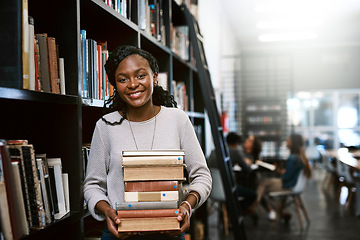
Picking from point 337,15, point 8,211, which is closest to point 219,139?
point 8,211

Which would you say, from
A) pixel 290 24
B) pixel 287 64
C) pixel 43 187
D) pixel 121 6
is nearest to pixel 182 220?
pixel 43 187

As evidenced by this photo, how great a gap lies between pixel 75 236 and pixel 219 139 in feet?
7.09

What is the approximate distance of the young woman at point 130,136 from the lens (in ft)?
4.42

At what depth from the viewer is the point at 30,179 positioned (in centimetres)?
112

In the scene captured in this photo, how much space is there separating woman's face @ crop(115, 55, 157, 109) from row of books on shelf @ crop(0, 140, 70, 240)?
13.8 inches

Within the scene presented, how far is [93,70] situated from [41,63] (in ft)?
1.20

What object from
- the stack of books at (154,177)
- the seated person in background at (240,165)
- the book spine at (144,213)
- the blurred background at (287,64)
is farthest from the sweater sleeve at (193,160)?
the blurred background at (287,64)

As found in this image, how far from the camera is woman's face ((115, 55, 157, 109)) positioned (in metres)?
1.35

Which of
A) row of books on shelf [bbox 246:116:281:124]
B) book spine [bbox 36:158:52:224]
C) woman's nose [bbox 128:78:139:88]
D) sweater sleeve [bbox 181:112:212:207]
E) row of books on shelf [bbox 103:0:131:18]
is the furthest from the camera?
row of books on shelf [bbox 246:116:281:124]

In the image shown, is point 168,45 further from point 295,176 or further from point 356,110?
point 356,110

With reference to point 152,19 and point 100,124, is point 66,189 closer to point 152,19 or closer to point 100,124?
point 100,124

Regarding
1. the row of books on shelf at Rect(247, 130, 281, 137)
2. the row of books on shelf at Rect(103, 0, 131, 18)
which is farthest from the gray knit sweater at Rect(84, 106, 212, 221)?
the row of books on shelf at Rect(247, 130, 281, 137)

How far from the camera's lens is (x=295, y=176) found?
4852mm

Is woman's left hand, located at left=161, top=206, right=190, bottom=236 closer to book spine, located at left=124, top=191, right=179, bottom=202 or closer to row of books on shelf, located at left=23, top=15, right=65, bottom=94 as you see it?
book spine, located at left=124, top=191, right=179, bottom=202
